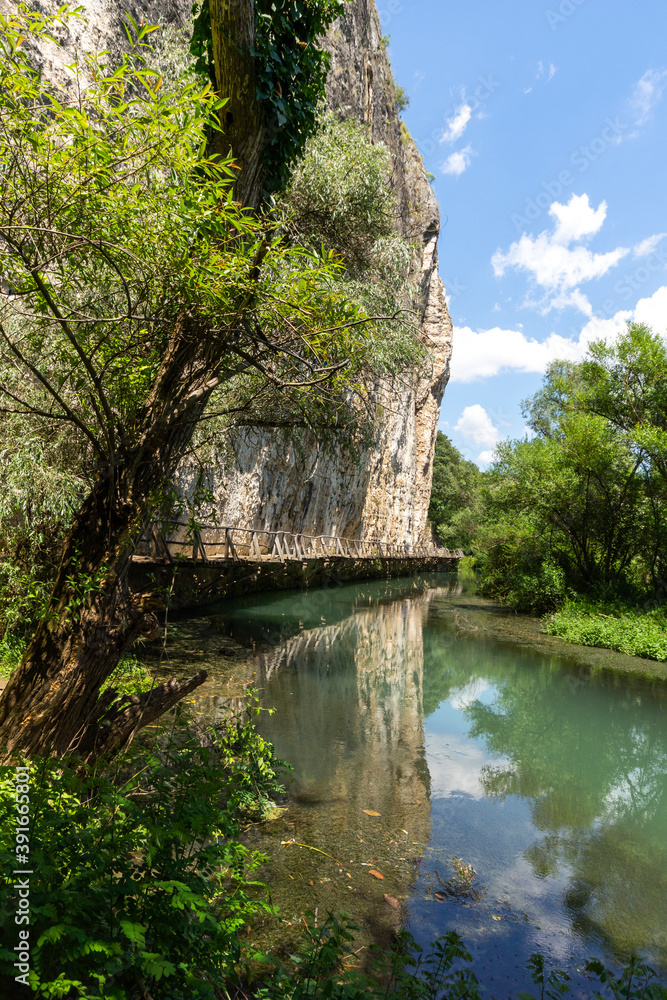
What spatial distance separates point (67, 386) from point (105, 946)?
6.61 metres

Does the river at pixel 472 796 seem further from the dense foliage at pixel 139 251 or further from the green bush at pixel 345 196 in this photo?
the green bush at pixel 345 196

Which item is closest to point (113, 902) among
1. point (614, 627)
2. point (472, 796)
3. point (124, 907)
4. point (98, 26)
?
point (124, 907)

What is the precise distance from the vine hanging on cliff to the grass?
44.7 ft

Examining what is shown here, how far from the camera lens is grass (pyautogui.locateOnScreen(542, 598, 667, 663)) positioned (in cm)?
1354

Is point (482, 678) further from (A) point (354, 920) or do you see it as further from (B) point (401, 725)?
(A) point (354, 920)

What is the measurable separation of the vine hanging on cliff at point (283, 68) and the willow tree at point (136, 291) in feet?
0.07

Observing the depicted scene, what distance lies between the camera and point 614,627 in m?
15.0

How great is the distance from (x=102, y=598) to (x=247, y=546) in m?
12.2

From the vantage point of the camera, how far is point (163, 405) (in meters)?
3.38

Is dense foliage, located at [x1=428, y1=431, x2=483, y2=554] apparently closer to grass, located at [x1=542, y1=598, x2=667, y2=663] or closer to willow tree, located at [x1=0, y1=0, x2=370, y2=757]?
grass, located at [x1=542, y1=598, x2=667, y2=663]

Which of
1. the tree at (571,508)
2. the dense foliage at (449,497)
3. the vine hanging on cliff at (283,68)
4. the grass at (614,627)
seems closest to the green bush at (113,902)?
the vine hanging on cliff at (283,68)

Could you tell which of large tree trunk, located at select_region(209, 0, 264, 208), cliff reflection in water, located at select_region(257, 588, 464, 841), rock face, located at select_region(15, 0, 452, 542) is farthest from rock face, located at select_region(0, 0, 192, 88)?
cliff reflection in water, located at select_region(257, 588, 464, 841)

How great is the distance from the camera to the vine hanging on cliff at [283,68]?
338 centimetres

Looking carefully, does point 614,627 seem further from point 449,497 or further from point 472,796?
point 449,497
